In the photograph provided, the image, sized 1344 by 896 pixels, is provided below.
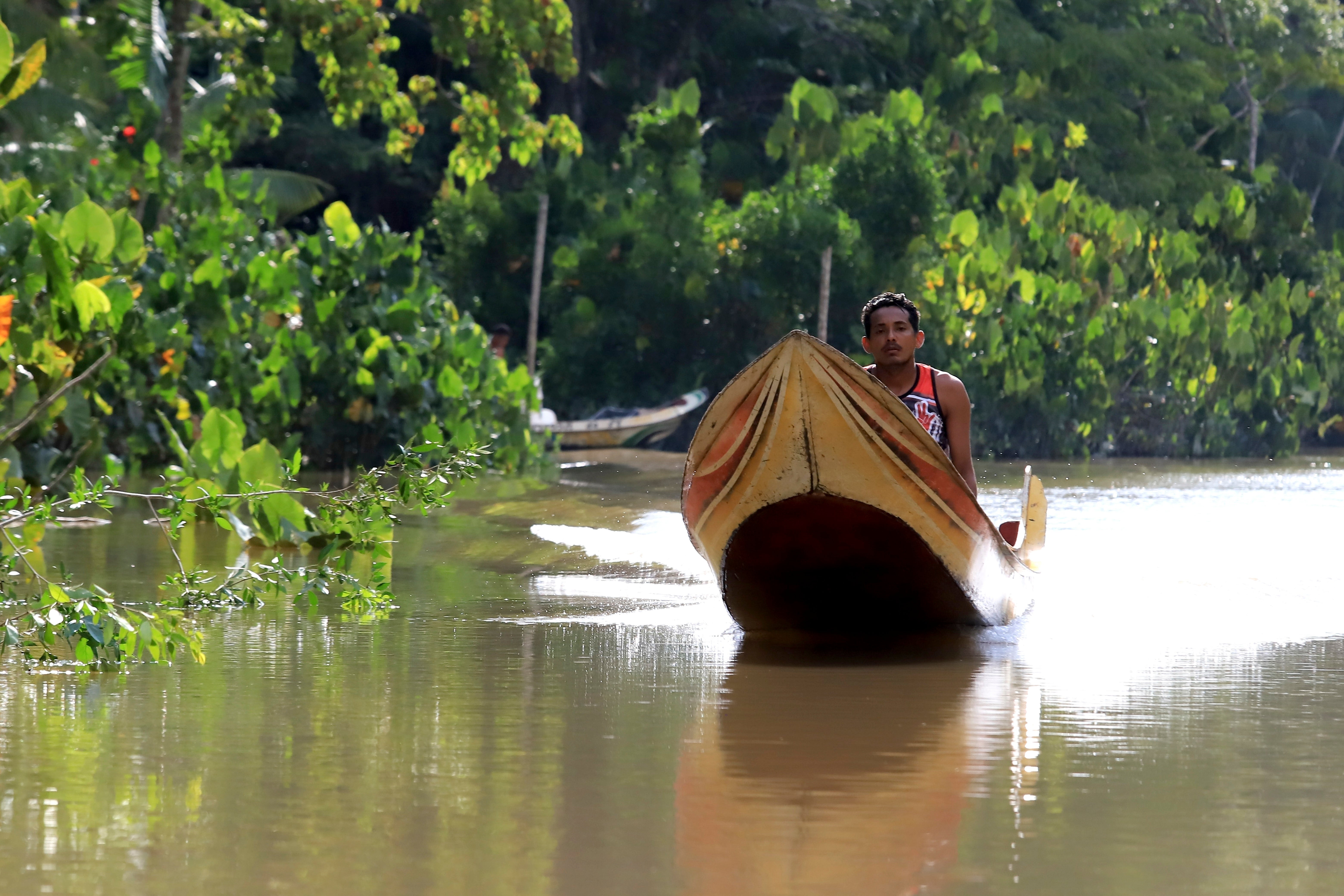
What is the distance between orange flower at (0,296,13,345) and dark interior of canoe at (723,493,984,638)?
270 cm

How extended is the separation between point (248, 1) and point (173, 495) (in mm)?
13726

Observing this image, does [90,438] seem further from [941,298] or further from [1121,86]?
[1121,86]

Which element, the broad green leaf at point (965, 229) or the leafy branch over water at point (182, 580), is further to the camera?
the broad green leaf at point (965, 229)

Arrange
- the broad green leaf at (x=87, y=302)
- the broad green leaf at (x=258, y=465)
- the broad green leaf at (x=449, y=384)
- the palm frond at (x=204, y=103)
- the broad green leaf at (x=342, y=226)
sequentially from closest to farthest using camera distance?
the broad green leaf at (x=258, y=465), the broad green leaf at (x=87, y=302), the broad green leaf at (x=342, y=226), the broad green leaf at (x=449, y=384), the palm frond at (x=204, y=103)

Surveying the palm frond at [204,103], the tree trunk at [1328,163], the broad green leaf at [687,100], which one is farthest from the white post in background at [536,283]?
the tree trunk at [1328,163]

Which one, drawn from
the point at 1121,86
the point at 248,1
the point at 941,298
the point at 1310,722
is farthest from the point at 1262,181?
the point at 1310,722

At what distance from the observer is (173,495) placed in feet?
17.2

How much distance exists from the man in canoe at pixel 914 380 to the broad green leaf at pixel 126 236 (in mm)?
5326

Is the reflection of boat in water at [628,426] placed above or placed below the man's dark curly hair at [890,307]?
below

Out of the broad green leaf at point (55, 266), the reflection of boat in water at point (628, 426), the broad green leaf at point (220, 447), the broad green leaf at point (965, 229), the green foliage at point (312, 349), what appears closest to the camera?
the broad green leaf at point (55, 266)

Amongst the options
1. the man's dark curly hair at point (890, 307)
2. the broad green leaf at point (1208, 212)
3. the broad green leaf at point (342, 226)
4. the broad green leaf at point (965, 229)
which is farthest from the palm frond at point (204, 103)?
the man's dark curly hair at point (890, 307)

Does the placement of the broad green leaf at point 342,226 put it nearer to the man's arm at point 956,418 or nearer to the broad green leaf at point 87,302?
the broad green leaf at point 87,302

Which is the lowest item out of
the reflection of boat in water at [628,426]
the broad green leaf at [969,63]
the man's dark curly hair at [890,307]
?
the reflection of boat in water at [628,426]

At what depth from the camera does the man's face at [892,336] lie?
6270 mm
